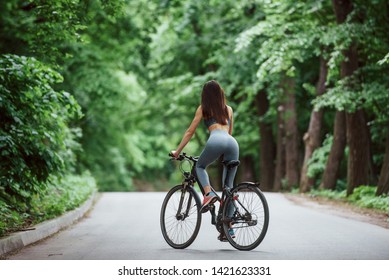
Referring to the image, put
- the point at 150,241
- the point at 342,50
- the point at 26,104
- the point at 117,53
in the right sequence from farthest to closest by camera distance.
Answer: the point at 117,53 < the point at 342,50 < the point at 26,104 < the point at 150,241

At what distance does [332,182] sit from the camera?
73.0 feet

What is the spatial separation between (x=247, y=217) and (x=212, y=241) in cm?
150

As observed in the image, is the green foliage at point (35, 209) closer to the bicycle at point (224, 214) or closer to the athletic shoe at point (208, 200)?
the bicycle at point (224, 214)

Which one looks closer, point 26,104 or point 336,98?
point 26,104

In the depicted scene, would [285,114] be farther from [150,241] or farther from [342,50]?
[150,241]

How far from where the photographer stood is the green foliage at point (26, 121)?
1148 cm

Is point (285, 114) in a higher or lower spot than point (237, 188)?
higher

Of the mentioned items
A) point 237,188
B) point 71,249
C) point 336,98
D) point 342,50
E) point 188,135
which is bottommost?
point 71,249

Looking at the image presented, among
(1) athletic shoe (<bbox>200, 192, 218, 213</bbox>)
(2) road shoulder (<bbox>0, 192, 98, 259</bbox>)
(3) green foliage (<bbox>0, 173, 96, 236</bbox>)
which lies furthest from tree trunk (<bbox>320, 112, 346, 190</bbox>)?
(1) athletic shoe (<bbox>200, 192, 218, 213</bbox>)

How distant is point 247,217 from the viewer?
8.80 metres

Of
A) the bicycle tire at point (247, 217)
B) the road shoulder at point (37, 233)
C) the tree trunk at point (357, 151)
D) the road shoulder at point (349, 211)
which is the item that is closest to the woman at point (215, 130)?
the bicycle tire at point (247, 217)

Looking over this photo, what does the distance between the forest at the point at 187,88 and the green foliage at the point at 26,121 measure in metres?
0.02

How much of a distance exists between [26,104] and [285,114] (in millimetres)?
15748

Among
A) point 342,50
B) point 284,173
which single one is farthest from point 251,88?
point 342,50
